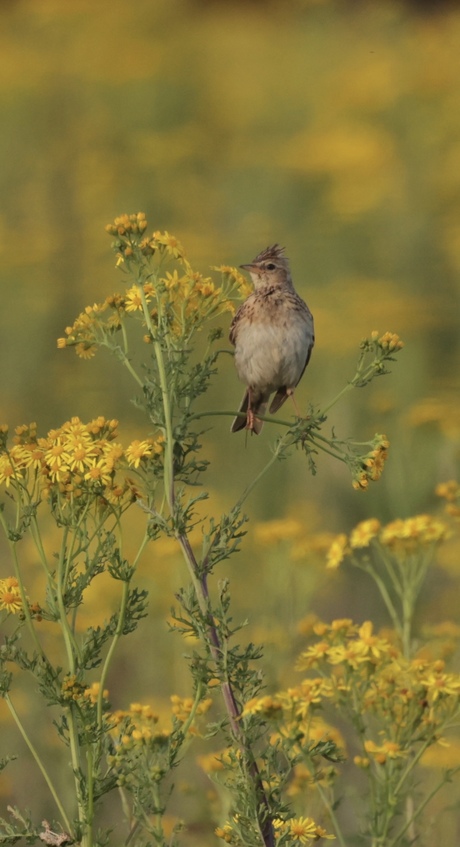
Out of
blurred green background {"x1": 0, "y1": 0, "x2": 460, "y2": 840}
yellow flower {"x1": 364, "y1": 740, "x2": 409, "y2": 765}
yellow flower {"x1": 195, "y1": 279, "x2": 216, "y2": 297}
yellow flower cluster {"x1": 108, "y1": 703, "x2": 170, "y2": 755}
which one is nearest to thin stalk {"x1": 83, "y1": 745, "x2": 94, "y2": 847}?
yellow flower cluster {"x1": 108, "y1": 703, "x2": 170, "y2": 755}

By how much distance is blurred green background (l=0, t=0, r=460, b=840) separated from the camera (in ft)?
26.6

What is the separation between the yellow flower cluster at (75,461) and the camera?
2.82 m

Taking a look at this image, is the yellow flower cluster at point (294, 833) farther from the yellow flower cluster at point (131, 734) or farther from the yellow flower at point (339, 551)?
the yellow flower at point (339, 551)

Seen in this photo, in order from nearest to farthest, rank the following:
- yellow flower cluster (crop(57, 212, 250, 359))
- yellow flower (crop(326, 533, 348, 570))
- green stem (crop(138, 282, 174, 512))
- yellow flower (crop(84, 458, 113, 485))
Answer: green stem (crop(138, 282, 174, 512)), yellow flower (crop(84, 458, 113, 485)), yellow flower cluster (crop(57, 212, 250, 359)), yellow flower (crop(326, 533, 348, 570))

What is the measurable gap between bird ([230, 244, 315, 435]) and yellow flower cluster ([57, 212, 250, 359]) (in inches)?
47.5

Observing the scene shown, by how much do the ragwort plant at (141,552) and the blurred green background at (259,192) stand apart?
129 inches

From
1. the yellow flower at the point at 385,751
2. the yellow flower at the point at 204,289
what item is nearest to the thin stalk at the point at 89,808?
the yellow flower at the point at 385,751

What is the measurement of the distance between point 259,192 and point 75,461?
956cm

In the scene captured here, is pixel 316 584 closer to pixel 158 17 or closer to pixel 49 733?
pixel 49 733

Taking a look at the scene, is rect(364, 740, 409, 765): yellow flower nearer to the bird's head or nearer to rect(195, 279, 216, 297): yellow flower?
rect(195, 279, 216, 297): yellow flower

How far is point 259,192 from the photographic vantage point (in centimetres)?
1205

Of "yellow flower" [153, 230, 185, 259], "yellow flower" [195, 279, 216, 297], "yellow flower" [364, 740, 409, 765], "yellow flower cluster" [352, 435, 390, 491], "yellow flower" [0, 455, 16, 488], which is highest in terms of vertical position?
"yellow flower" [153, 230, 185, 259]

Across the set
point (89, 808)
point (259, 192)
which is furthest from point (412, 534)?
point (259, 192)

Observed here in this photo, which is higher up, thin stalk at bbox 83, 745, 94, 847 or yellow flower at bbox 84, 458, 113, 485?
yellow flower at bbox 84, 458, 113, 485
